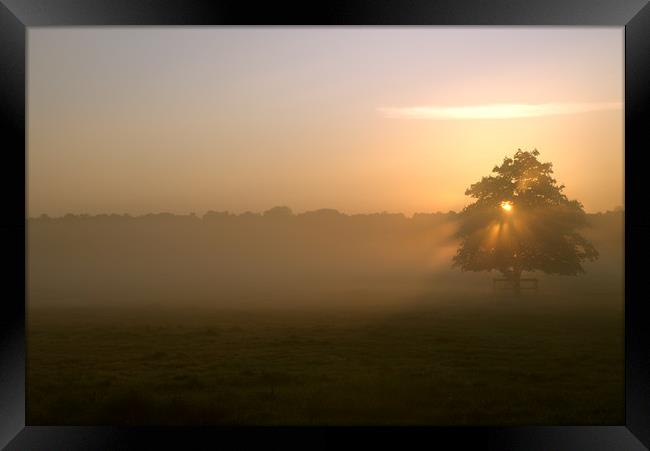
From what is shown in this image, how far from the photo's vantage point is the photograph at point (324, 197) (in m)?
14.7

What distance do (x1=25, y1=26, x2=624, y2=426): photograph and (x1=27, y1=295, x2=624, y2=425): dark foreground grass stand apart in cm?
14

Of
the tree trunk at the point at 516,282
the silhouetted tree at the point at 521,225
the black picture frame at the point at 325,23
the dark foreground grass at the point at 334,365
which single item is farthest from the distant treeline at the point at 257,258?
the black picture frame at the point at 325,23

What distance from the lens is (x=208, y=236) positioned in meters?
24.2

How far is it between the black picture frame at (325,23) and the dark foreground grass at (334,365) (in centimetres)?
453

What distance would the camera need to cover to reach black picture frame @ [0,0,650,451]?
11.1 feet

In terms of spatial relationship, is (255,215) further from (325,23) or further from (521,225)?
(325,23)

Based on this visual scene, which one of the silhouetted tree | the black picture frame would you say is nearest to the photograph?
the silhouetted tree

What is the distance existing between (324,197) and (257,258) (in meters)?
4.26

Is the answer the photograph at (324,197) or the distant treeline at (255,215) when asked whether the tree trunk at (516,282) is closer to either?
the photograph at (324,197)

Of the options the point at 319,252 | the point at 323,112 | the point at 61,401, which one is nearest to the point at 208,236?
the point at 319,252

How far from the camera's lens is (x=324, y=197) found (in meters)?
23.2

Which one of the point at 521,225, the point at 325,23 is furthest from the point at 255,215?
the point at 325,23

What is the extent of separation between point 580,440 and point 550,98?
64.7 ft

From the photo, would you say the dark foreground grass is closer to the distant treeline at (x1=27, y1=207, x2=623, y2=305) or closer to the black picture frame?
the distant treeline at (x1=27, y1=207, x2=623, y2=305)
